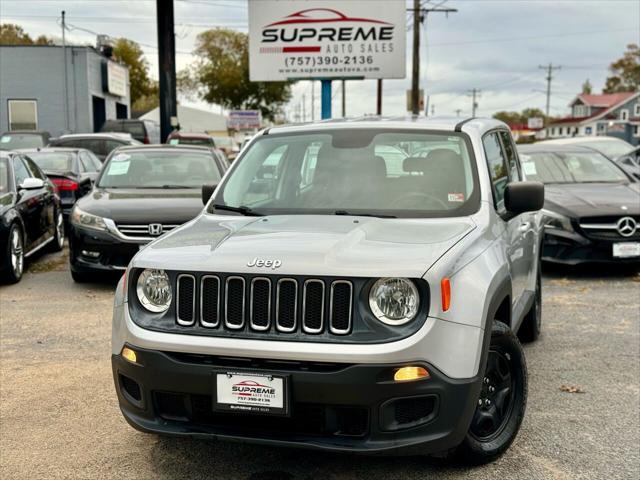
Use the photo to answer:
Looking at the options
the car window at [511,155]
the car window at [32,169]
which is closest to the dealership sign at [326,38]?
the car window at [32,169]

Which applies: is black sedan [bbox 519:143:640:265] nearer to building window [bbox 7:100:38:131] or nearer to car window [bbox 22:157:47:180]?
car window [bbox 22:157:47:180]

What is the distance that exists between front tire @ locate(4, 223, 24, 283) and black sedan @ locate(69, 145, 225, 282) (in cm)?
65

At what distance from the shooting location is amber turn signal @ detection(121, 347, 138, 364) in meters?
3.66

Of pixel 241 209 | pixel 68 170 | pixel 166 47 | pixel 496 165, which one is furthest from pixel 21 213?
pixel 166 47

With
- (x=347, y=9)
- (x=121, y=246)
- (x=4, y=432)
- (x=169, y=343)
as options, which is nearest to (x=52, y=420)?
(x=4, y=432)

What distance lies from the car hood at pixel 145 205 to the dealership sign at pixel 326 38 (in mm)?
10549

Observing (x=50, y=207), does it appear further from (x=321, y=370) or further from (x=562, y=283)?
(x=321, y=370)

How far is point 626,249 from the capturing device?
930 centimetres

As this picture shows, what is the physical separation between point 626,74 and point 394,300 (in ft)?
380

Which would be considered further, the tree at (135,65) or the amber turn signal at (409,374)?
the tree at (135,65)

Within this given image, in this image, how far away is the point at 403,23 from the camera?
64.7 feet

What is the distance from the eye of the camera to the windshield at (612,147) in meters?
20.0

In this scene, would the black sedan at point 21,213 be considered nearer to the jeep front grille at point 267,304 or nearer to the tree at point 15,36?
the jeep front grille at point 267,304

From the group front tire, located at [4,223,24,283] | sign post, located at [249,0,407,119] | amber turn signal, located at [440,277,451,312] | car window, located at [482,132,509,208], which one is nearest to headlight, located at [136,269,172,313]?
amber turn signal, located at [440,277,451,312]
